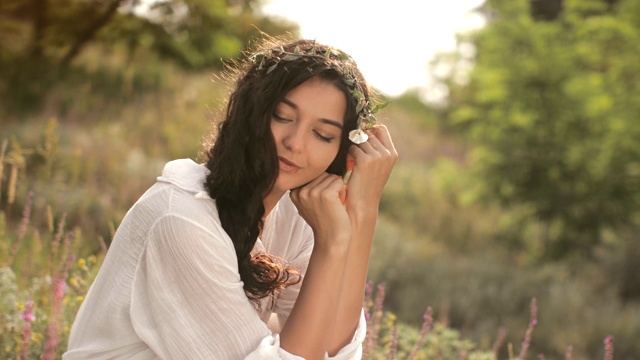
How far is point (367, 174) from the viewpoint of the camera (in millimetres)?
2734

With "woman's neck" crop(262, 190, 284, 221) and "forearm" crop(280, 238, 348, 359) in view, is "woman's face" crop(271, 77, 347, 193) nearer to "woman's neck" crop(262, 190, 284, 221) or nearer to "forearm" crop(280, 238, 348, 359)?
"woman's neck" crop(262, 190, 284, 221)

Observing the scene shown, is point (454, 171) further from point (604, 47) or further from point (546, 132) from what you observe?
point (604, 47)

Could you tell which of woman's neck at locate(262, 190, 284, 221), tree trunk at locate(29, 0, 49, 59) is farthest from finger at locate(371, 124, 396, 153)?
tree trunk at locate(29, 0, 49, 59)

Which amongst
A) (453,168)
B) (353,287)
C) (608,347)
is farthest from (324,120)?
(453,168)

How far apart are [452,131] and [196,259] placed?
17.0 m

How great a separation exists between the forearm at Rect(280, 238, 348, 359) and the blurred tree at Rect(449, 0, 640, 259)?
21.8 feet

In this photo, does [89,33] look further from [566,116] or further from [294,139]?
[294,139]

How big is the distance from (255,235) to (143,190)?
5.36 meters

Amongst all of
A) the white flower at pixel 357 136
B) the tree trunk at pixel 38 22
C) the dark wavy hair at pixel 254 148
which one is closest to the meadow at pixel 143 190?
the white flower at pixel 357 136

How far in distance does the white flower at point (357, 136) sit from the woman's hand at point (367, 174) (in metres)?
0.11

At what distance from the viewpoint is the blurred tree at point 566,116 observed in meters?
8.83

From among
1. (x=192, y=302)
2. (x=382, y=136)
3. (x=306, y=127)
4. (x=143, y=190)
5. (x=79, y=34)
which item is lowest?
(x=192, y=302)

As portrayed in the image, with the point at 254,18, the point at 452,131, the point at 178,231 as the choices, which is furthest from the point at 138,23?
the point at 178,231

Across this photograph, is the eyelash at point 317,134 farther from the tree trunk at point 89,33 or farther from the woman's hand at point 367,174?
the tree trunk at point 89,33
